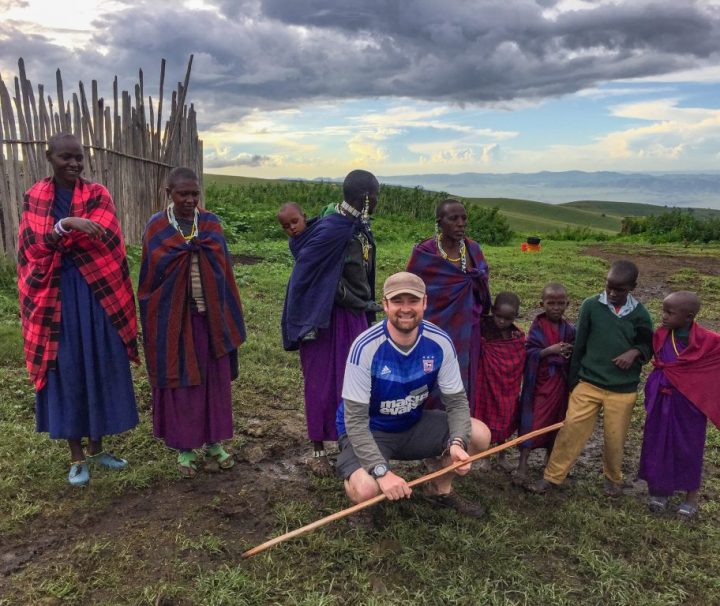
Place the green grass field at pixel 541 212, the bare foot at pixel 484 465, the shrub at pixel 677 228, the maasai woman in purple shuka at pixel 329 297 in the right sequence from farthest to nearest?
the green grass field at pixel 541 212
the shrub at pixel 677 228
the bare foot at pixel 484 465
the maasai woman in purple shuka at pixel 329 297

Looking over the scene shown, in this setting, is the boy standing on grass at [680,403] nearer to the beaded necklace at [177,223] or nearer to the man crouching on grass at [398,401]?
the man crouching on grass at [398,401]

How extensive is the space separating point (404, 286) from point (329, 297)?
0.86 m

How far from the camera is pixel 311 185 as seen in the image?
23750 mm

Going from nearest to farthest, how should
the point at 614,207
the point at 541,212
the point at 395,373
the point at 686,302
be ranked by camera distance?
the point at 395,373 → the point at 686,302 → the point at 541,212 → the point at 614,207

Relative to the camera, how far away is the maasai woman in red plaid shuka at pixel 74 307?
3412 millimetres

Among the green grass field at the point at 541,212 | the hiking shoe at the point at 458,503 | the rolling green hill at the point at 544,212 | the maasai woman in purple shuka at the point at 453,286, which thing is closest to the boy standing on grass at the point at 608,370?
the hiking shoe at the point at 458,503

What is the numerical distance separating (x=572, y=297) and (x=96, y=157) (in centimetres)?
727

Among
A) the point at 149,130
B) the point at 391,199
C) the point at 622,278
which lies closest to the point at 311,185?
the point at 391,199

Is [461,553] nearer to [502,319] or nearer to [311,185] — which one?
[502,319]

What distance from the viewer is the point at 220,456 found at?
387cm

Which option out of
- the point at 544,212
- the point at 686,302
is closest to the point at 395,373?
the point at 686,302

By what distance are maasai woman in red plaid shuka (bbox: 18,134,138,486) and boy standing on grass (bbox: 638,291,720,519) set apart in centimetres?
316

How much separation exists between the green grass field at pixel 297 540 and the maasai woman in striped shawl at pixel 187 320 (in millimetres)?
352

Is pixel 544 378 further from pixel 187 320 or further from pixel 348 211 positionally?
pixel 187 320
